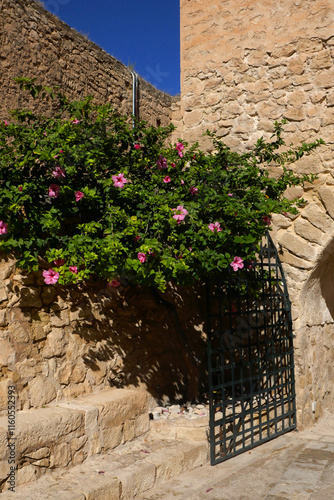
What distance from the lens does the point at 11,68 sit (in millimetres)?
5078

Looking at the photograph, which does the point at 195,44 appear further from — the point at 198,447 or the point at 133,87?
the point at 198,447

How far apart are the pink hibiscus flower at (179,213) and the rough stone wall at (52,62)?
2.40 meters

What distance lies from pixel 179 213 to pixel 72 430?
1.70 m

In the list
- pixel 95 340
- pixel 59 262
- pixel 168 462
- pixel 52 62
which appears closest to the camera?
pixel 59 262

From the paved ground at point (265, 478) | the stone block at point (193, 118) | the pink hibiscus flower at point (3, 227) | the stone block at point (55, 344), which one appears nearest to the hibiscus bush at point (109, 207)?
the pink hibiscus flower at point (3, 227)

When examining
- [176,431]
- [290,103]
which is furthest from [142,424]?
[290,103]

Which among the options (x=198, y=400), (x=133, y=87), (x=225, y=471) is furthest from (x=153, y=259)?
(x=133, y=87)

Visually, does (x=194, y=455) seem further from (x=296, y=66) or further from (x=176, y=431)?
(x=296, y=66)

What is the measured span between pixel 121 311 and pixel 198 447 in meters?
1.27

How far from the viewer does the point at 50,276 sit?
3398 mm

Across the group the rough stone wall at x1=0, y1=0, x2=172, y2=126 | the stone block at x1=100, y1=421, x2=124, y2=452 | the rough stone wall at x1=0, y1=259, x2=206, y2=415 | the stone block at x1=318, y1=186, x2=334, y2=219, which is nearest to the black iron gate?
the rough stone wall at x1=0, y1=259, x2=206, y2=415

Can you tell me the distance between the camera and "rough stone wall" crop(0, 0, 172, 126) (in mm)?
5047

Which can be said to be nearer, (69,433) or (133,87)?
(69,433)

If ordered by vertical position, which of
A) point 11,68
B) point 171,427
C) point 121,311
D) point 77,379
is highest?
point 11,68
